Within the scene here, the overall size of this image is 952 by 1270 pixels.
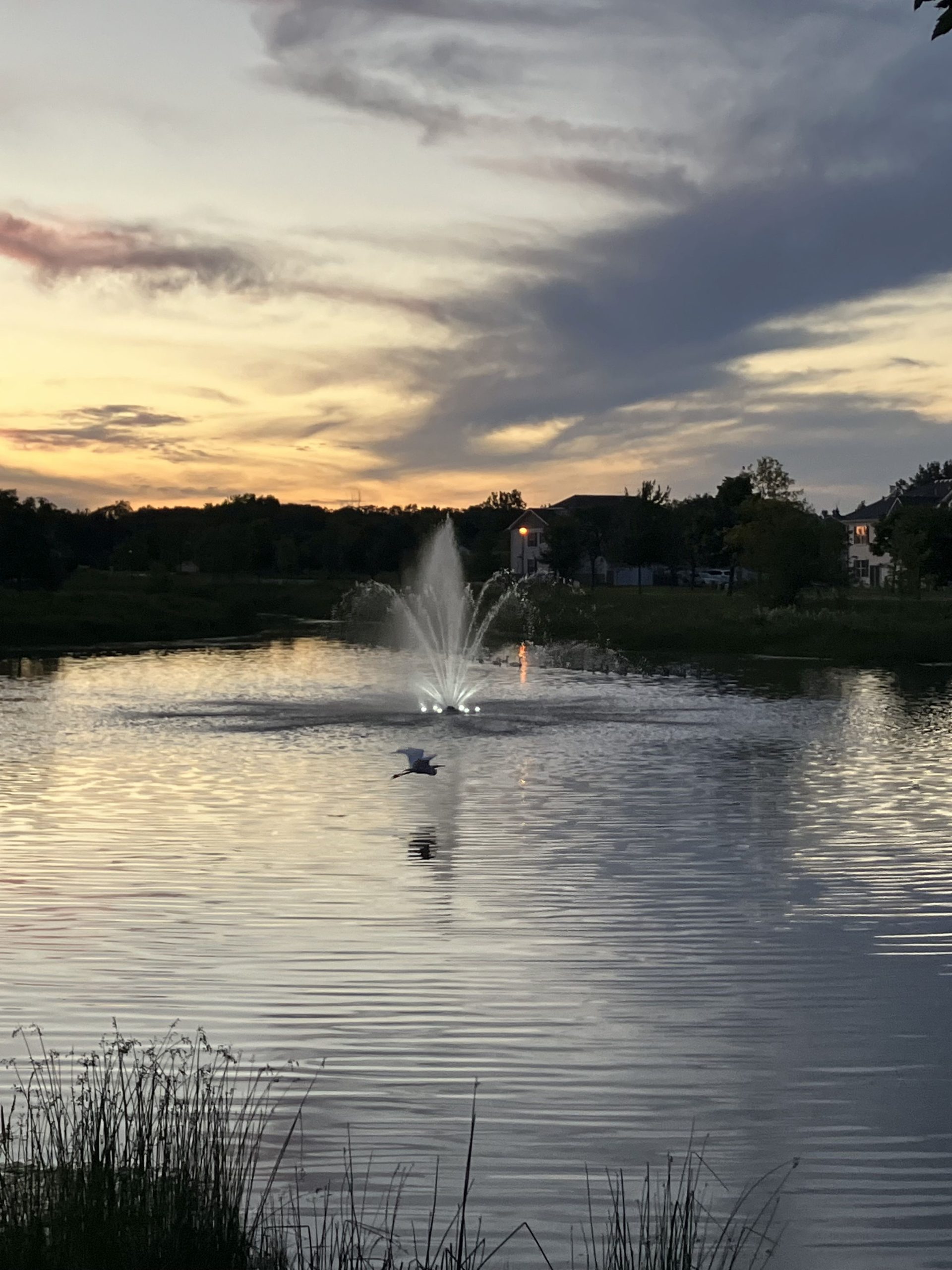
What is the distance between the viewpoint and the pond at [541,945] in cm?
1056

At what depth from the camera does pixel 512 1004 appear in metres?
14.0

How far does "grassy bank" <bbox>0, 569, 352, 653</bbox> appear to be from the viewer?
84750 millimetres

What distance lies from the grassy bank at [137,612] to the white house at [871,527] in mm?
59996

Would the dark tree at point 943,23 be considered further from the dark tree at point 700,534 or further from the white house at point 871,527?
the white house at point 871,527

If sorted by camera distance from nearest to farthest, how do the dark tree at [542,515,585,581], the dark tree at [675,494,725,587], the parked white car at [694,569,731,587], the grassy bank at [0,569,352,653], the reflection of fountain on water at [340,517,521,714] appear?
A: the reflection of fountain on water at [340,517,521,714], the grassy bank at [0,569,352,653], the dark tree at [675,494,725,587], the dark tree at [542,515,585,581], the parked white car at [694,569,731,587]

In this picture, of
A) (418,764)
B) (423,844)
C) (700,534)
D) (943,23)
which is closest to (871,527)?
(700,534)

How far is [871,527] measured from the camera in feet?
571

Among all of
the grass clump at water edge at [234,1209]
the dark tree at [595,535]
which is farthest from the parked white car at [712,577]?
the grass clump at water edge at [234,1209]

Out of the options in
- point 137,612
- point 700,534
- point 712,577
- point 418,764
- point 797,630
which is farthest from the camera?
point 712,577

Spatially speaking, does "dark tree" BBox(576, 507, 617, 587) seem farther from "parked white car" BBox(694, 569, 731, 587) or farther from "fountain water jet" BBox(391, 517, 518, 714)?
"fountain water jet" BBox(391, 517, 518, 714)

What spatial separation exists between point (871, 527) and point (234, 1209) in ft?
566

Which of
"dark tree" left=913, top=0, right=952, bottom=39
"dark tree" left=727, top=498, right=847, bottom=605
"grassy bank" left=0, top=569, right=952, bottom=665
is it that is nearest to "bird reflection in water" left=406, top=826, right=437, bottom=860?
"dark tree" left=913, top=0, right=952, bottom=39

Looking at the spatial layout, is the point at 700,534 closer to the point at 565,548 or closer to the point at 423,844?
the point at 565,548

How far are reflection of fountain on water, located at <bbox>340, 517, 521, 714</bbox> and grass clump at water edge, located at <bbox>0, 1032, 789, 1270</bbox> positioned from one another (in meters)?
35.6
